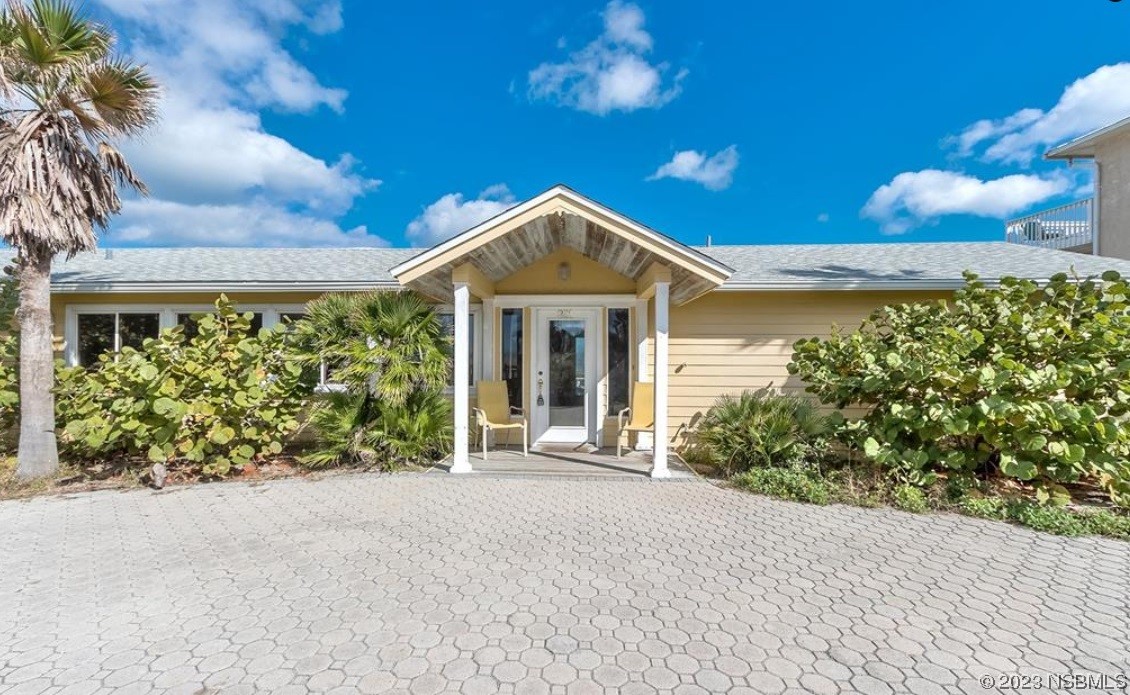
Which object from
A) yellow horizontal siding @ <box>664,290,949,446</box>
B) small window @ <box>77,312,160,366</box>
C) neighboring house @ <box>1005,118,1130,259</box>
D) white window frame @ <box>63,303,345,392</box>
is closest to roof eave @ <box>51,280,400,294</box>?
white window frame @ <box>63,303,345,392</box>

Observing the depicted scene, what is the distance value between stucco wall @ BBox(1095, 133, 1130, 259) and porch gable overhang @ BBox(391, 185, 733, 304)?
44.2 feet

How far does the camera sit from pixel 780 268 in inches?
358

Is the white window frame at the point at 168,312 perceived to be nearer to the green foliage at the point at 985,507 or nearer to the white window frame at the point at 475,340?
the white window frame at the point at 475,340

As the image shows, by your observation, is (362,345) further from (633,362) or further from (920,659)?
(920,659)

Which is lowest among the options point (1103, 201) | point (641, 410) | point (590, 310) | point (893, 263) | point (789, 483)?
point (789, 483)

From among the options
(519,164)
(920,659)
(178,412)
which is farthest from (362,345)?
(519,164)

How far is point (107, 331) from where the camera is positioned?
29.7 feet

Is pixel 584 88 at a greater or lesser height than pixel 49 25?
greater

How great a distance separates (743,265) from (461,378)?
5.40 metres

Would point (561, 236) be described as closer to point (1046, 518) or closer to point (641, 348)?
point (641, 348)

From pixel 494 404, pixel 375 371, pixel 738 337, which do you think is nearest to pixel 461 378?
pixel 375 371

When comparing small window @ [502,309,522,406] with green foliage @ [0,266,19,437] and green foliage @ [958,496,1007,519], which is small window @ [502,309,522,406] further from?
green foliage @ [0,266,19,437]

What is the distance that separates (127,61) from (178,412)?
14.7 feet

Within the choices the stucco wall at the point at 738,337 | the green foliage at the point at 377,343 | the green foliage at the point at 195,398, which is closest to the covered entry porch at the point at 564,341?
the stucco wall at the point at 738,337
